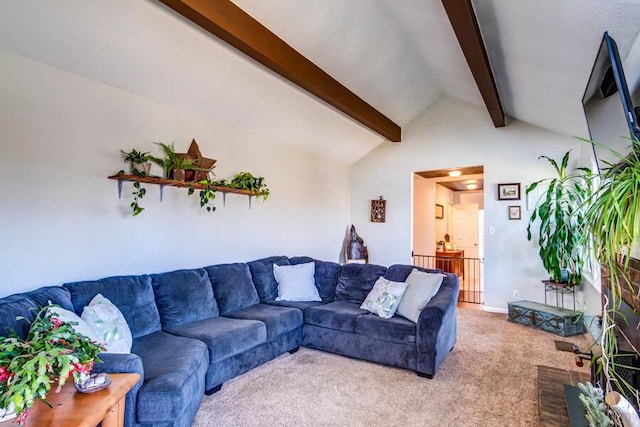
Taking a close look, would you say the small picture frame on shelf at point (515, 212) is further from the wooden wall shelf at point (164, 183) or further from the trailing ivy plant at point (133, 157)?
the trailing ivy plant at point (133, 157)

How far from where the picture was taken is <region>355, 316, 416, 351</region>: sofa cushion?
9.86ft

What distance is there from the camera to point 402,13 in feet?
10.8

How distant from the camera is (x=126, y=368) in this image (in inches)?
70.5

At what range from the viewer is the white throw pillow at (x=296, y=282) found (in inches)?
152

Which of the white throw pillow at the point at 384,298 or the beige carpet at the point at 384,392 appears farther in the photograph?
the white throw pillow at the point at 384,298

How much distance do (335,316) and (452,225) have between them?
22.1 ft

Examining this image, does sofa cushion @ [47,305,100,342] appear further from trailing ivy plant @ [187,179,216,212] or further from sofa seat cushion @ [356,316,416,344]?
sofa seat cushion @ [356,316,416,344]

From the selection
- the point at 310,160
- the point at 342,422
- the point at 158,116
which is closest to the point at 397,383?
the point at 342,422

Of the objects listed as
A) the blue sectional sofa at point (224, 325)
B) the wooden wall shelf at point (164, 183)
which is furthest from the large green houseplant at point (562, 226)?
the wooden wall shelf at point (164, 183)

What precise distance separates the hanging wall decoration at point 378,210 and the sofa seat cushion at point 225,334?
356 cm

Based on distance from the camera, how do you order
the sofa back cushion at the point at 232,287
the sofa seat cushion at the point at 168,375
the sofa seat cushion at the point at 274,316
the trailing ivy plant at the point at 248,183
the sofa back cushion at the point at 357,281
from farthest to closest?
the trailing ivy plant at the point at 248,183, the sofa back cushion at the point at 357,281, the sofa back cushion at the point at 232,287, the sofa seat cushion at the point at 274,316, the sofa seat cushion at the point at 168,375

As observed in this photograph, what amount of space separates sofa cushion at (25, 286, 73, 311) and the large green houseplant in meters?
4.89

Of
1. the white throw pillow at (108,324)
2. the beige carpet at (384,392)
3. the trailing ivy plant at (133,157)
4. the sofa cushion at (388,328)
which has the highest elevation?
the trailing ivy plant at (133,157)

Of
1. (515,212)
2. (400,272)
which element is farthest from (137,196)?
(515,212)
